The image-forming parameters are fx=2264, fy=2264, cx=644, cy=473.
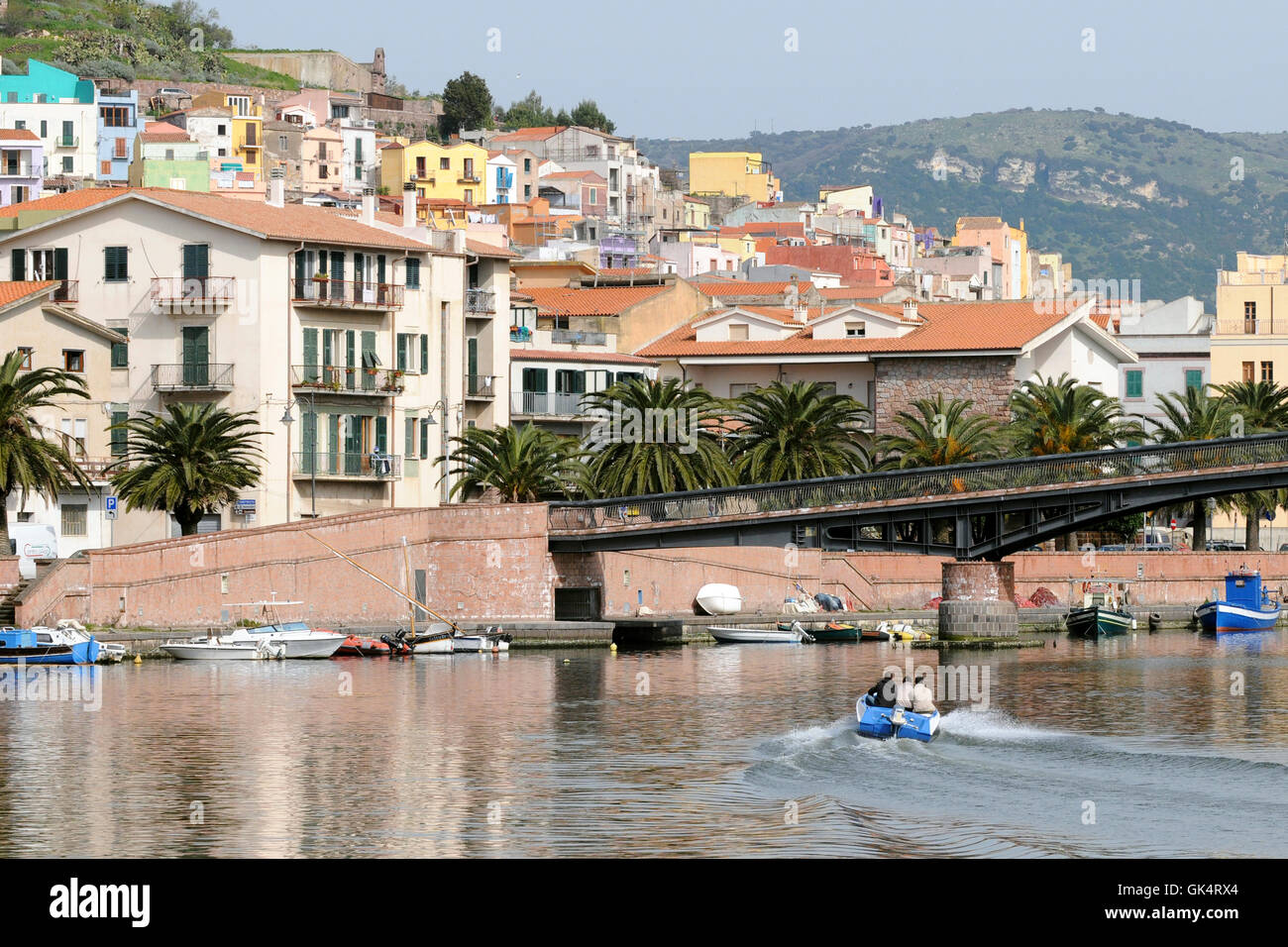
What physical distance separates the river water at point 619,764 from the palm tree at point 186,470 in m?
7.88

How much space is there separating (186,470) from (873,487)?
23879 millimetres

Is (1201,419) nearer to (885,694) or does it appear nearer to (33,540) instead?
(33,540)

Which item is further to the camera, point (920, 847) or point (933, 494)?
point (933, 494)

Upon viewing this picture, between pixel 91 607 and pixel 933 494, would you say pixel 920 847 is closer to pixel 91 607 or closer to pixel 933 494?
pixel 91 607

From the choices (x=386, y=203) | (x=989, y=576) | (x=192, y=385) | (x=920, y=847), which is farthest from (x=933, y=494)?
(x=386, y=203)

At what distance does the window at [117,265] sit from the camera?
8612 centimetres

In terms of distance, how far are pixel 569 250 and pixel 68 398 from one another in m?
67.9

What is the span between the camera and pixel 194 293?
85.0m

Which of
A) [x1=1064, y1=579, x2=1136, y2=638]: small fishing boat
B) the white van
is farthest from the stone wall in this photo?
the white van

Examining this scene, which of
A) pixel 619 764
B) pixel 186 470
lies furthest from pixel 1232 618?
pixel 619 764

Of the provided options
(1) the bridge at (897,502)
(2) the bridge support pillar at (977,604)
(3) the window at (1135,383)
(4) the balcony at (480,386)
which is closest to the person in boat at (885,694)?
(1) the bridge at (897,502)

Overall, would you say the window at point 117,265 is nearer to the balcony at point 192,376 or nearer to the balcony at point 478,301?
the balcony at point 192,376

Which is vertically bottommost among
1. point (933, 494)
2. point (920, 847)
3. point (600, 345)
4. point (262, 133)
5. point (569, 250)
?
point (920, 847)

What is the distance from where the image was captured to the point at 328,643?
7175 cm
